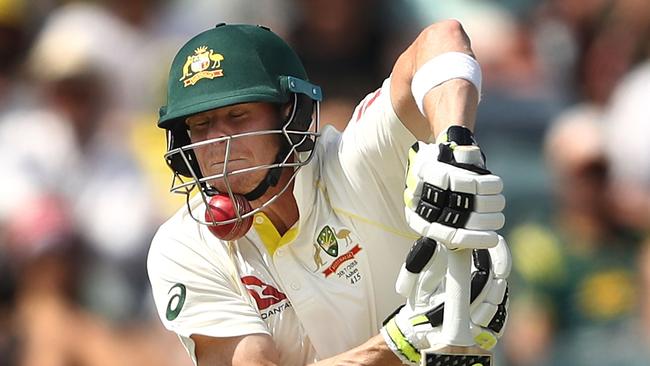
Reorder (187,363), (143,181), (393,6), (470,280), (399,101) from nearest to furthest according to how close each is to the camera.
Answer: (470,280), (399,101), (187,363), (143,181), (393,6)

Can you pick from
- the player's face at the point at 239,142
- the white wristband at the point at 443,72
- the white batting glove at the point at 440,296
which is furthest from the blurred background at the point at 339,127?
the white batting glove at the point at 440,296

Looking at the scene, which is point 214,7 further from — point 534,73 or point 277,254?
point 277,254

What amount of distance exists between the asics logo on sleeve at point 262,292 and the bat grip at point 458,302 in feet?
3.04

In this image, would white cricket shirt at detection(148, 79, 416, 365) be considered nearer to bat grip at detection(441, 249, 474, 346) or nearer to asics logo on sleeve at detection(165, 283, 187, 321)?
asics logo on sleeve at detection(165, 283, 187, 321)

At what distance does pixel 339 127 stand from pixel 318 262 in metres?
2.01

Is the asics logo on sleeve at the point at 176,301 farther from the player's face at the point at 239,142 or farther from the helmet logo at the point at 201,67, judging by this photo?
the helmet logo at the point at 201,67

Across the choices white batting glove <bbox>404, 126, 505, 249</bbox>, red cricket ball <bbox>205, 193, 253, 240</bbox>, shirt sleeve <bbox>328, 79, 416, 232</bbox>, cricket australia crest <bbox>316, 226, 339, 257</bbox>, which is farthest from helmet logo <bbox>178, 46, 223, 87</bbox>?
white batting glove <bbox>404, 126, 505, 249</bbox>

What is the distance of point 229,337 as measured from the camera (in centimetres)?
416

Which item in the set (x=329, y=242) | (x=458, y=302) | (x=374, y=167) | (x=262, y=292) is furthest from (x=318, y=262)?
(x=458, y=302)

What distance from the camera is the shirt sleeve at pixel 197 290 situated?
4.18 meters

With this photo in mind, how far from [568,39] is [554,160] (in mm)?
1176

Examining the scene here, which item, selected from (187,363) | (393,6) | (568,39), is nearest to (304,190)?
(187,363)

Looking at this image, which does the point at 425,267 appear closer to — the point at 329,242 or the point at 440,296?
the point at 440,296

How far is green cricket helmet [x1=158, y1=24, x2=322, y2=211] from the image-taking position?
4.04 m
